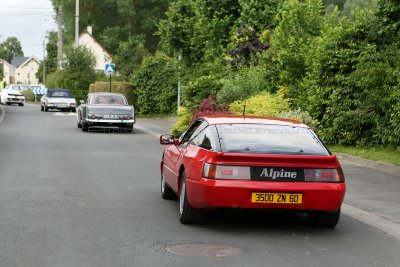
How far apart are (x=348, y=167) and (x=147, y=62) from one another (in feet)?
89.3

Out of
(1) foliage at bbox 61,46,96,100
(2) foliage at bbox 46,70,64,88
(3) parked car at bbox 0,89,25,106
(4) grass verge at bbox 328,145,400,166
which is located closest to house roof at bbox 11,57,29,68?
(2) foliage at bbox 46,70,64,88

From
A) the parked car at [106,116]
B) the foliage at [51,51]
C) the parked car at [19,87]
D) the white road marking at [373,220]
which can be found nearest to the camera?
the white road marking at [373,220]

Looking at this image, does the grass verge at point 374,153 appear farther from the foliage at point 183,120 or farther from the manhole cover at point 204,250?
the manhole cover at point 204,250

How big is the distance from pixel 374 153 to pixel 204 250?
11052 mm

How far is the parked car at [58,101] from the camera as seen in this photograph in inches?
1800

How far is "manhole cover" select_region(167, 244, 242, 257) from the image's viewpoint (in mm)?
7027

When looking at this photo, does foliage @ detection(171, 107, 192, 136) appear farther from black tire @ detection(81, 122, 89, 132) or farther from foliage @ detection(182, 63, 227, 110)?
black tire @ detection(81, 122, 89, 132)

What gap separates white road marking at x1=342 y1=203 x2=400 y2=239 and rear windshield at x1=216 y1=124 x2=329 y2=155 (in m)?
1.21

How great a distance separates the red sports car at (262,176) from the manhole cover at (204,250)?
27.6 inches

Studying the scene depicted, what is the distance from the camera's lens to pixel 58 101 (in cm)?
4594

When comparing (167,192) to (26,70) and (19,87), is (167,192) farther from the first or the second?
(26,70)

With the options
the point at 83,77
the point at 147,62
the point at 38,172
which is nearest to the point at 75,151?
the point at 38,172

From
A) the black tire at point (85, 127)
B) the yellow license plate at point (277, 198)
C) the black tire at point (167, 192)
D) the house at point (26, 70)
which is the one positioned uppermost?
the yellow license plate at point (277, 198)

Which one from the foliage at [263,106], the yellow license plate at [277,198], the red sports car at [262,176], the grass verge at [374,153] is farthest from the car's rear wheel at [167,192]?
the foliage at [263,106]
